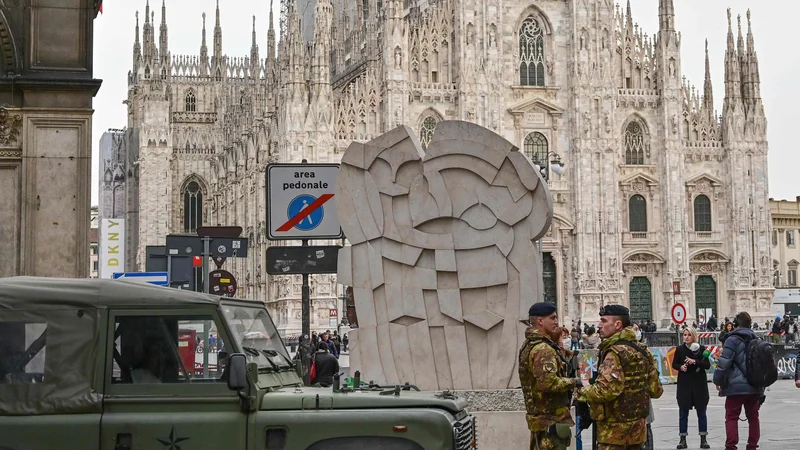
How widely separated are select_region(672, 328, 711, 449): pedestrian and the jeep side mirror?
27.6ft

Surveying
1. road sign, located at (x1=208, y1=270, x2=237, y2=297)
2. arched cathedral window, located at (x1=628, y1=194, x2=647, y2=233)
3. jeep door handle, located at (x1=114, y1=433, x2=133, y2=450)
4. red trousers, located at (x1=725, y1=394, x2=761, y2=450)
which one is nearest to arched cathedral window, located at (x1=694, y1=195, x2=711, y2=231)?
arched cathedral window, located at (x1=628, y1=194, x2=647, y2=233)

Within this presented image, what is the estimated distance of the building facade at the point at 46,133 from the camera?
1550 cm

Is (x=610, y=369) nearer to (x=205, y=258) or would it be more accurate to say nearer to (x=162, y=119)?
(x=205, y=258)

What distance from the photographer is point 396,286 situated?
44.9 feet

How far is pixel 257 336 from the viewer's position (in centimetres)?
869

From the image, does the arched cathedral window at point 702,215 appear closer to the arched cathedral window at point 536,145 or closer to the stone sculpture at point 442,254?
the arched cathedral window at point 536,145

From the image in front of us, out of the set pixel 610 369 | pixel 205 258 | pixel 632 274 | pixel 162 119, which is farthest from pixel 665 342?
pixel 162 119

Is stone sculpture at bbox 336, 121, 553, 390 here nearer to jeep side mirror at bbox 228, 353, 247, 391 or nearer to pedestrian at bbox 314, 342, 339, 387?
pedestrian at bbox 314, 342, 339, 387

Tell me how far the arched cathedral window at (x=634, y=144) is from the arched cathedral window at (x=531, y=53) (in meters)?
4.73

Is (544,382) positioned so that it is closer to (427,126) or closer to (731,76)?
(427,126)

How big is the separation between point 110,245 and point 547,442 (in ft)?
100

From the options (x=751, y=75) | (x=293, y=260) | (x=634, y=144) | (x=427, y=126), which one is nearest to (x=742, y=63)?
(x=751, y=75)

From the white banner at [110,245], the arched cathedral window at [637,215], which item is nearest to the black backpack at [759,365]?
the white banner at [110,245]

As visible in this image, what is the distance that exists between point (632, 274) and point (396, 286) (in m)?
41.3
